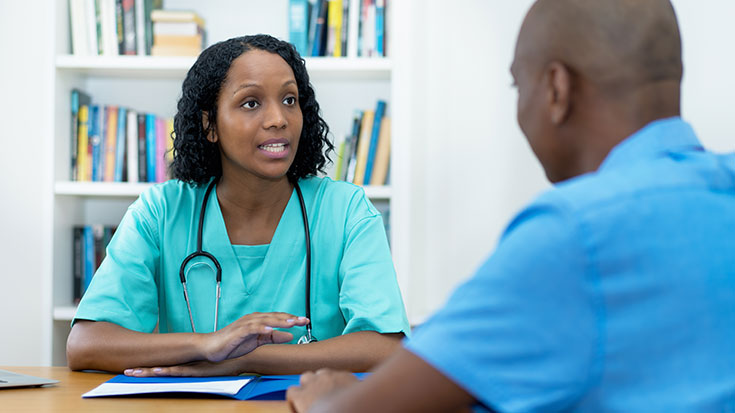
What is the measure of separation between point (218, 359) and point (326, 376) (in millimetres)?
430

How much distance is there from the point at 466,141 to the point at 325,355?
54.8 inches

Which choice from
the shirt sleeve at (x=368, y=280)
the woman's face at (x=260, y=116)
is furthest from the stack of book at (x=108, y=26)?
the shirt sleeve at (x=368, y=280)

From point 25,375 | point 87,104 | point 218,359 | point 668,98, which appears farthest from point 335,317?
point 87,104

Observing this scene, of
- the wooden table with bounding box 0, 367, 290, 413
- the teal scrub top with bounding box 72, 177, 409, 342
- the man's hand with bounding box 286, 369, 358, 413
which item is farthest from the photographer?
the teal scrub top with bounding box 72, 177, 409, 342

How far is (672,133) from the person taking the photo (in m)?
0.65

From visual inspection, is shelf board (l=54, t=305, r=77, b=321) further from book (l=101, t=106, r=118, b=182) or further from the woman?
the woman

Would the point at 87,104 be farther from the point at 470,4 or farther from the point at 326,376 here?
the point at 326,376

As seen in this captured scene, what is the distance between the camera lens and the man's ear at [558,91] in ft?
2.22

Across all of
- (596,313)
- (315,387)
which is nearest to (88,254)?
(315,387)

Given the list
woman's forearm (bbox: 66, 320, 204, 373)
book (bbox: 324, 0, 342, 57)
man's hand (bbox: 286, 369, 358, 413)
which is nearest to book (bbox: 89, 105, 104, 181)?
book (bbox: 324, 0, 342, 57)

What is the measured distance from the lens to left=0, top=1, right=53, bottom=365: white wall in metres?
2.38

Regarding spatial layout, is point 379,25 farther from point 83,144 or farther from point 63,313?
point 63,313

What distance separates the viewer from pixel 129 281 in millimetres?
1457

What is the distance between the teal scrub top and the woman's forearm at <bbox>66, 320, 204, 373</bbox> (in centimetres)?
10
